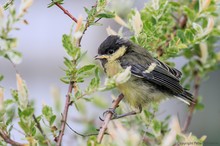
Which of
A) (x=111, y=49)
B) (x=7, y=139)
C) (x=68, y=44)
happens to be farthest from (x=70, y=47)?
(x=111, y=49)

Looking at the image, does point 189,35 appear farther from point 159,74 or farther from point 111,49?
point 111,49

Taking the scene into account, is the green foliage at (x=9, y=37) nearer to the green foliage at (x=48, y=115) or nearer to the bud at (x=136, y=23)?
the green foliage at (x=48, y=115)

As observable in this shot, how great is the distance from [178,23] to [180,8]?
0.07 metres

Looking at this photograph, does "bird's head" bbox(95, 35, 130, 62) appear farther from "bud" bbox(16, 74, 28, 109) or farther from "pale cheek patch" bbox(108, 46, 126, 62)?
"bud" bbox(16, 74, 28, 109)

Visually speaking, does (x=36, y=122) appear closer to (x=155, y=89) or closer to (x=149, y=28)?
(x=149, y=28)

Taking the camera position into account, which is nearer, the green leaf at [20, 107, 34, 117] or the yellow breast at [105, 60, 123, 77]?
the green leaf at [20, 107, 34, 117]

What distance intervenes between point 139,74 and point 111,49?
26cm

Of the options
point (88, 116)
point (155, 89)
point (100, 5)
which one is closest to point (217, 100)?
point (155, 89)

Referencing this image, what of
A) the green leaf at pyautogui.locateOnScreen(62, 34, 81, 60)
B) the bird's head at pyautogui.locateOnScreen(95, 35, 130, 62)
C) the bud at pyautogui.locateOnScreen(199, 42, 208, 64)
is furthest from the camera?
the bird's head at pyautogui.locateOnScreen(95, 35, 130, 62)

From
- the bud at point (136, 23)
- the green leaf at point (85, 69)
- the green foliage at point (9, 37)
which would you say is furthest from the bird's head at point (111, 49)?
Result: the green foliage at point (9, 37)

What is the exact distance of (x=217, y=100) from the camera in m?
5.30

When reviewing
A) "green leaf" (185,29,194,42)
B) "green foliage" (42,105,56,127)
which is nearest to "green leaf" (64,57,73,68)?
"green foliage" (42,105,56,127)

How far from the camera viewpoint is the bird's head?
2.63 metres

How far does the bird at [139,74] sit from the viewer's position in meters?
2.50
